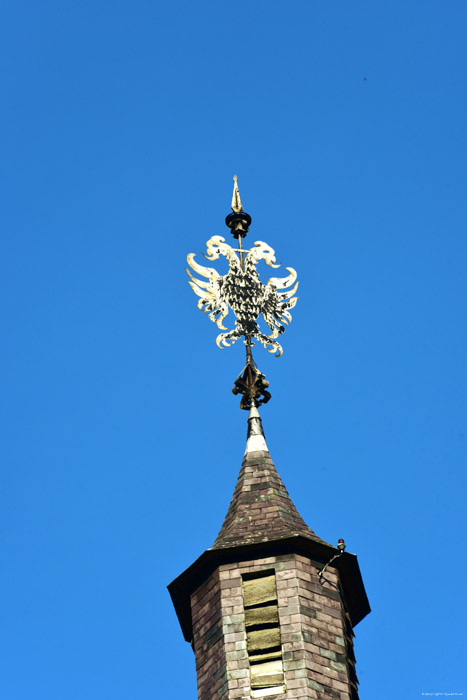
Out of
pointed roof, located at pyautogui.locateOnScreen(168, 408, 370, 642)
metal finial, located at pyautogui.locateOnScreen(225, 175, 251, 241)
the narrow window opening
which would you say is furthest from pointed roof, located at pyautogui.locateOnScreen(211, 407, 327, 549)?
metal finial, located at pyautogui.locateOnScreen(225, 175, 251, 241)

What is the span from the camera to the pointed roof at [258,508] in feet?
138

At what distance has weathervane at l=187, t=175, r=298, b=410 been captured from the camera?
4706 centimetres

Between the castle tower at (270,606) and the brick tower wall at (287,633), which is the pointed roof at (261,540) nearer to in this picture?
the castle tower at (270,606)

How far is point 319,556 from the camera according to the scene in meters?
41.8

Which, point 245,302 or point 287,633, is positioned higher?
point 245,302

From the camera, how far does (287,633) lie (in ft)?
131

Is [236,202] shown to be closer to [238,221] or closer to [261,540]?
[238,221]

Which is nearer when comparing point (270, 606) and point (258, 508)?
point (270, 606)

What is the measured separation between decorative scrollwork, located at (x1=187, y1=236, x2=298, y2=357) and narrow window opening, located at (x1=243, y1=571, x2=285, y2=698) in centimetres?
793

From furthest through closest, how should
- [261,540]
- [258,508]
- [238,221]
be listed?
[238,221], [258,508], [261,540]

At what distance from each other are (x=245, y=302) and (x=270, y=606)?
961 cm

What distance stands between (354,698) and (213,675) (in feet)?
9.95

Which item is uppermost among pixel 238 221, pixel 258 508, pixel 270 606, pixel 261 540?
pixel 238 221

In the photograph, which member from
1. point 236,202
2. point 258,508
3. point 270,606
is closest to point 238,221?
point 236,202
